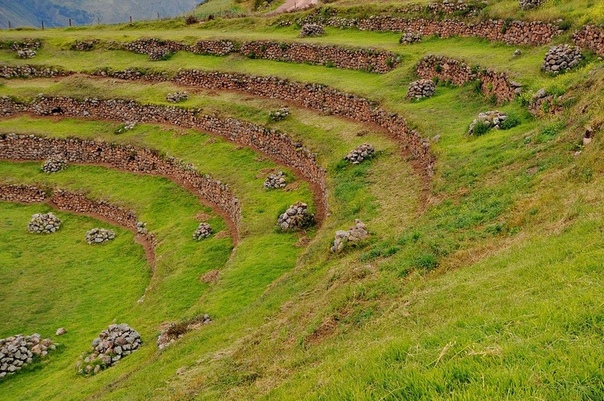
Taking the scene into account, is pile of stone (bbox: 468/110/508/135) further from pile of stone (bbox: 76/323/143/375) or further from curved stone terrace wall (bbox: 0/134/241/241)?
pile of stone (bbox: 76/323/143/375)

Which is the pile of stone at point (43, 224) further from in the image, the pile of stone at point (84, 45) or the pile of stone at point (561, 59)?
the pile of stone at point (561, 59)

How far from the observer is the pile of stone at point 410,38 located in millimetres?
43719

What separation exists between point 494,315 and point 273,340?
7.39 meters

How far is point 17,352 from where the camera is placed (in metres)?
24.4

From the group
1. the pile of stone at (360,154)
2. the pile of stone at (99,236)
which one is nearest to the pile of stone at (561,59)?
the pile of stone at (360,154)

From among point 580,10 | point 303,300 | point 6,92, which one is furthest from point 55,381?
point 6,92

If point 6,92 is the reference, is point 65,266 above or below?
below

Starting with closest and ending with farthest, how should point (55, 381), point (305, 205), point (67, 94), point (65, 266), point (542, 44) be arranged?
1. point (55, 381)
2. point (305, 205)
3. point (542, 44)
4. point (65, 266)
5. point (67, 94)

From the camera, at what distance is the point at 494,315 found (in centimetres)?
867

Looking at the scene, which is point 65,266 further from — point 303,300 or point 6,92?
point 6,92

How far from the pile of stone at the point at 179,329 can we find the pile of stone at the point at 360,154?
13.4 m

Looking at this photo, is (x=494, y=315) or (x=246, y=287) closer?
(x=494, y=315)

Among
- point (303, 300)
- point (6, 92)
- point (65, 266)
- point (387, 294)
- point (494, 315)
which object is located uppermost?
point (6, 92)

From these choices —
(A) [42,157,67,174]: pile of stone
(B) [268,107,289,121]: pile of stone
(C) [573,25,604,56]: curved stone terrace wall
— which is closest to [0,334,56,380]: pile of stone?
(B) [268,107,289,121]: pile of stone
